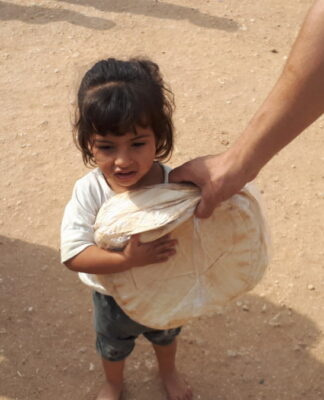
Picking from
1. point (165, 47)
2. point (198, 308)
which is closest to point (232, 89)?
point (165, 47)

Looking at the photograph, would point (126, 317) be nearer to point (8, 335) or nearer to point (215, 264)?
point (215, 264)

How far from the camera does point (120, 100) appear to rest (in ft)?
6.22

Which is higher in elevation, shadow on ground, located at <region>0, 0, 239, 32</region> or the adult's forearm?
the adult's forearm

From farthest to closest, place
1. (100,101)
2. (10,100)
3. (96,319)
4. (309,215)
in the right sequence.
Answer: (10,100) → (309,215) → (96,319) → (100,101)

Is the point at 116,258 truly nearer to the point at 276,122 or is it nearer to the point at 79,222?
the point at 79,222

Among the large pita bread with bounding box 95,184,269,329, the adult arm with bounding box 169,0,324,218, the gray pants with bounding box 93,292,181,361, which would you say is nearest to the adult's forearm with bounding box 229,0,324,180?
the adult arm with bounding box 169,0,324,218

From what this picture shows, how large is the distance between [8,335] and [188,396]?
831 millimetres

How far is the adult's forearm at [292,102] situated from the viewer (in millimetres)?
1724

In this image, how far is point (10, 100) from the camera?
4.48 meters

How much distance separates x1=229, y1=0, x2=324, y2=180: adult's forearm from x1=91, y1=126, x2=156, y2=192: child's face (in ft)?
0.82

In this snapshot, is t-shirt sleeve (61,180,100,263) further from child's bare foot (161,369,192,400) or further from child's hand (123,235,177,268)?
child's bare foot (161,369,192,400)

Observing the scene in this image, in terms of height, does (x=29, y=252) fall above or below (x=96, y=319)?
below

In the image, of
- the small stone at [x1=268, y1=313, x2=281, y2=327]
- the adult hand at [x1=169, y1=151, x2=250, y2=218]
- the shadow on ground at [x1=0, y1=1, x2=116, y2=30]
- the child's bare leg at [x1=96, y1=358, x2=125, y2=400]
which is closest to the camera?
the adult hand at [x1=169, y1=151, x2=250, y2=218]

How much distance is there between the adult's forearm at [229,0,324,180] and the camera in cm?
172
